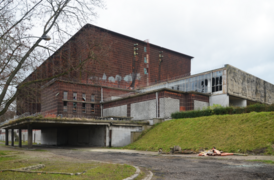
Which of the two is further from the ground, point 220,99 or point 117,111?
point 220,99

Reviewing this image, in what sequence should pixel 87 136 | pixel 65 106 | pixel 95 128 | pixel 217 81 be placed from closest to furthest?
pixel 95 128, pixel 87 136, pixel 217 81, pixel 65 106

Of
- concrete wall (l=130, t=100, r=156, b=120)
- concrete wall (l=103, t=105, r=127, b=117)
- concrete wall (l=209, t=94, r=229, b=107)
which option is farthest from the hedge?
concrete wall (l=209, t=94, r=229, b=107)

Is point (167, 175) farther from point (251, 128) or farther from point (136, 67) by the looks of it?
point (136, 67)

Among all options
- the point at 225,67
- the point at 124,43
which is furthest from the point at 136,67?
the point at 225,67

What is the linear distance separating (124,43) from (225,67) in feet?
98.1

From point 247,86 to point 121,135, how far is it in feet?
96.6

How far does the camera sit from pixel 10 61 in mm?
11102

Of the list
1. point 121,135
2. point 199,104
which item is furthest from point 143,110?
point 199,104

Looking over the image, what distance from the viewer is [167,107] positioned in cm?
3853

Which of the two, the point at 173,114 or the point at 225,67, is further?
the point at 225,67

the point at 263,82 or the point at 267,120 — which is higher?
the point at 263,82

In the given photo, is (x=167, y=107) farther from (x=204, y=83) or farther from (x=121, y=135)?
(x=204, y=83)

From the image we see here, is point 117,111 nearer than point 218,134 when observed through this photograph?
No

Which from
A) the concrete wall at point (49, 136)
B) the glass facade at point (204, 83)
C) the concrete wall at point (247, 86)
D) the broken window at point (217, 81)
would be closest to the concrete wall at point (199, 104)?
the glass facade at point (204, 83)
